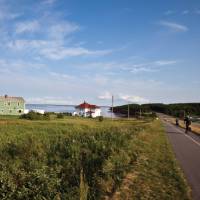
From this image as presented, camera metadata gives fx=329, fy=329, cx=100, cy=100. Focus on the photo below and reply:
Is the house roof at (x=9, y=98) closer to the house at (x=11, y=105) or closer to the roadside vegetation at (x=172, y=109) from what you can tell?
the house at (x=11, y=105)

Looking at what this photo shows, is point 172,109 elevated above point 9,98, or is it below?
below

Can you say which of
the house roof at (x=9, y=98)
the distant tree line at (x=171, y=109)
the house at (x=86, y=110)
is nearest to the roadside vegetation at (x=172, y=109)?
the distant tree line at (x=171, y=109)

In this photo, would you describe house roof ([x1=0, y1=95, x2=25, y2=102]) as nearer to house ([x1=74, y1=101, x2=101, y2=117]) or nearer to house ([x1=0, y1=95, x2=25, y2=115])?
house ([x1=0, y1=95, x2=25, y2=115])

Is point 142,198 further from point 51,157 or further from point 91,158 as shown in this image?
point 51,157

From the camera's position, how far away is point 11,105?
324ft

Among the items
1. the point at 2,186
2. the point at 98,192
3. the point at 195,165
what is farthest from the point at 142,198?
the point at 195,165

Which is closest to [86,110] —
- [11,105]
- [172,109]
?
[11,105]

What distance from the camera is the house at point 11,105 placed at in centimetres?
9800

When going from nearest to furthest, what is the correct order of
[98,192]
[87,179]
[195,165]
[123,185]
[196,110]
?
1. [98,192]
2. [123,185]
3. [87,179]
4. [195,165]
5. [196,110]

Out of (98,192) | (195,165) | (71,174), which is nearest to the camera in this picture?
(98,192)

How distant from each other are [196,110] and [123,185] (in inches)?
5563

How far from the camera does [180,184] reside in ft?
27.8

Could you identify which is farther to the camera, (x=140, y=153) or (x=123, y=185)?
(x=140, y=153)

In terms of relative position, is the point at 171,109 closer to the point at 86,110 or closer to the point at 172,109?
the point at 172,109
